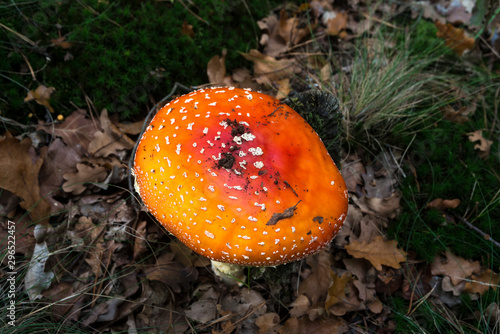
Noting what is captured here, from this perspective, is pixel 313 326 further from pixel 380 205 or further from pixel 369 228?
pixel 380 205

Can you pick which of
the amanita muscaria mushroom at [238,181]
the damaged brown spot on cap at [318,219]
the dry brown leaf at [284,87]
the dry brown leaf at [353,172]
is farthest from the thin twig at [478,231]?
the dry brown leaf at [284,87]

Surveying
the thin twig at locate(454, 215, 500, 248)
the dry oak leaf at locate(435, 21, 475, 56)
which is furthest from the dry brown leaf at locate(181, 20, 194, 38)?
the thin twig at locate(454, 215, 500, 248)

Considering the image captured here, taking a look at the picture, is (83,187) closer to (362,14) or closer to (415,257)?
(415,257)

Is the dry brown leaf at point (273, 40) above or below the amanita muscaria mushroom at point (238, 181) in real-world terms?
above

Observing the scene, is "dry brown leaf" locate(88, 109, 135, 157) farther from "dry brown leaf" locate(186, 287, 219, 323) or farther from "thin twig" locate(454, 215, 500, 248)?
"thin twig" locate(454, 215, 500, 248)

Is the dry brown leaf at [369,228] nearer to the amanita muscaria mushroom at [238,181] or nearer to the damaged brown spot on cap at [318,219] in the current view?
the amanita muscaria mushroom at [238,181]
